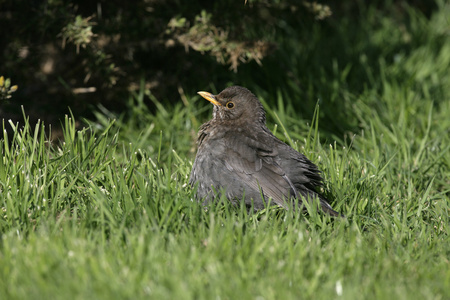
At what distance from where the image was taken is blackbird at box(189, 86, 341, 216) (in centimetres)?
438

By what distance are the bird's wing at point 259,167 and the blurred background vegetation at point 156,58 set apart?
1.13m

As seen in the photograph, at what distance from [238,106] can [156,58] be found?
148 cm

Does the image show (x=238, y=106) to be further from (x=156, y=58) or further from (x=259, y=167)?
(x=156, y=58)

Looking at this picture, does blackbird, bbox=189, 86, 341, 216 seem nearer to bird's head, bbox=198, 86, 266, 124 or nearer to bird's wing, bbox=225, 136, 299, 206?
bird's wing, bbox=225, 136, 299, 206

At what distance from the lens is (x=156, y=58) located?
242 inches

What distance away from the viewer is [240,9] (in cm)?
568

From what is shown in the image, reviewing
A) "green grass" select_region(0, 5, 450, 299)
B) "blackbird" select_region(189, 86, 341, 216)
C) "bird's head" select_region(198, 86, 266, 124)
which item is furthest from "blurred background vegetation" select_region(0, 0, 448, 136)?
"blackbird" select_region(189, 86, 341, 216)

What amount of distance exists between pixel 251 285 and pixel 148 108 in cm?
362

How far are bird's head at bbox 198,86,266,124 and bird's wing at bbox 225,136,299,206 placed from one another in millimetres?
343

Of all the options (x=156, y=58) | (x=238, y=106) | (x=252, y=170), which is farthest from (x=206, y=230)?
(x=156, y=58)

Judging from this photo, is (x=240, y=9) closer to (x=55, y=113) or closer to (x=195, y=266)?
(x=55, y=113)

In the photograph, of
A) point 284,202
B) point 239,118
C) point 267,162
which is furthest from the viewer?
point 239,118

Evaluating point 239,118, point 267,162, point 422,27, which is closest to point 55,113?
point 239,118

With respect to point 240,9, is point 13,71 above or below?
below
